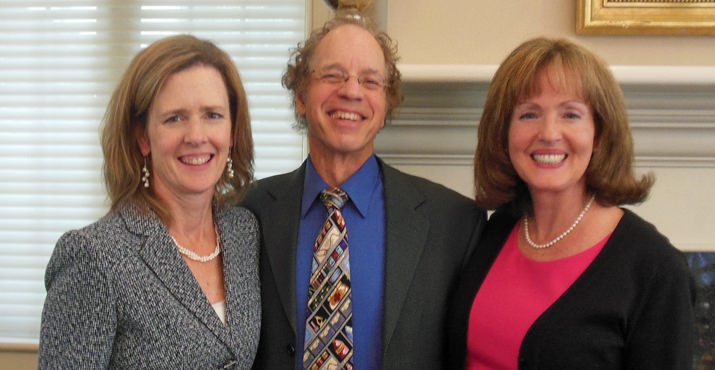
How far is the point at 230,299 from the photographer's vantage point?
1693 millimetres

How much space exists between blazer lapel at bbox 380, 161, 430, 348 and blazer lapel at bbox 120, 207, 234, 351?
39cm

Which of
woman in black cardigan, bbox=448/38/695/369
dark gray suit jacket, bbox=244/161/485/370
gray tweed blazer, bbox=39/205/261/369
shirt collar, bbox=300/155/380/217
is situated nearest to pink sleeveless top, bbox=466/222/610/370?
woman in black cardigan, bbox=448/38/695/369

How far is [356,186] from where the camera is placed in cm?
194

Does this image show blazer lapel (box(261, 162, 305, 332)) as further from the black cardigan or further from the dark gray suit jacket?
the black cardigan

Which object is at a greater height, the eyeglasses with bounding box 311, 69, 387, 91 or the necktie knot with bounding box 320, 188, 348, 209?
the eyeglasses with bounding box 311, 69, 387, 91

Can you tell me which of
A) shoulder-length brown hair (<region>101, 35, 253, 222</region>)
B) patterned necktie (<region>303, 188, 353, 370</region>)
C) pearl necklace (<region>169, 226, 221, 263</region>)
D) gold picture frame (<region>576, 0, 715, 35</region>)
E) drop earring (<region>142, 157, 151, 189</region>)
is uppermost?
gold picture frame (<region>576, 0, 715, 35</region>)

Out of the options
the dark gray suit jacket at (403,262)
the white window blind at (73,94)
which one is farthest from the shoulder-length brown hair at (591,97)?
the white window blind at (73,94)

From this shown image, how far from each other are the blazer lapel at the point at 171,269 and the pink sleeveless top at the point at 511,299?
57cm

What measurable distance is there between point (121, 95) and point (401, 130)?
94cm

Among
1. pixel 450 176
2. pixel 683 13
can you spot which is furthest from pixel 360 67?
pixel 683 13

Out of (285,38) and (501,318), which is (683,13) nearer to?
(501,318)

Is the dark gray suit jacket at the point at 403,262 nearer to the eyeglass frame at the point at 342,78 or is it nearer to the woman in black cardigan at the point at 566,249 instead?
the woman in black cardigan at the point at 566,249

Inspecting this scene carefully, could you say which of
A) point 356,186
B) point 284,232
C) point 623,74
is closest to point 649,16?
point 623,74

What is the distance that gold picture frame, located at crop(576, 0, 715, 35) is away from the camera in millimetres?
2186
